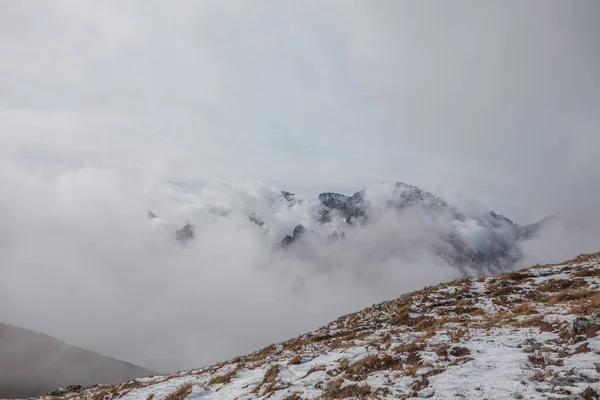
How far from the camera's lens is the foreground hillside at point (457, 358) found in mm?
12625

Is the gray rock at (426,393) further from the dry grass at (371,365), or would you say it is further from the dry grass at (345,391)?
the dry grass at (371,365)

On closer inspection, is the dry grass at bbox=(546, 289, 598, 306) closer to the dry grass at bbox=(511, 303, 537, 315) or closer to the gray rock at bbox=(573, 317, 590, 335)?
the dry grass at bbox=(511, 303, 537, 315)

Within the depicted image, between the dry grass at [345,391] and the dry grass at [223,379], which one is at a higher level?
the dry grass at [223,379]

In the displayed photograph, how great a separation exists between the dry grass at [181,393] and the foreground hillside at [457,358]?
84 millimetres

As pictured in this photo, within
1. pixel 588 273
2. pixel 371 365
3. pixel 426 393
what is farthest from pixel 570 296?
pixel 426 393

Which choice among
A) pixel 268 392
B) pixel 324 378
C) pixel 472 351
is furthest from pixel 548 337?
pixel 268 392

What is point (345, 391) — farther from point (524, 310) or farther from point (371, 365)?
point (524, 310)

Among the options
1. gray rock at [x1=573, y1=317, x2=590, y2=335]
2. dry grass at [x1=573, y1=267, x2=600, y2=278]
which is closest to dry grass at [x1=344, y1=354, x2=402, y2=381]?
gray rock at [x1=573, y1=317, x2=590, y2=335]

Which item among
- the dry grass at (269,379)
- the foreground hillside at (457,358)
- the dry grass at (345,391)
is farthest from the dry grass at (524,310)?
the dry grass at (269,379)

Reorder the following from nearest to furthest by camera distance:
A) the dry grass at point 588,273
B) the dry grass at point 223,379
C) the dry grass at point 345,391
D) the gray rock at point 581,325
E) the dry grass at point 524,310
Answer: the dry grass at point 345,391
the gray rock at point 581,325
the dry grass at point 223,379
the dry grass at point 524,310
the dry grass at point 588,273

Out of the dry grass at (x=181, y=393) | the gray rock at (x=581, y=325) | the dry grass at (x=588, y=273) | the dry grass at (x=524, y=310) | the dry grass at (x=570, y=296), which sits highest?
the dry grass at (x=588, y=273)

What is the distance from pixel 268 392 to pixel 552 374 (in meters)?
11.9

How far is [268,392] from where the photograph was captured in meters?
16.4

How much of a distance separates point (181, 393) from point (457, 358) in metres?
15.3
